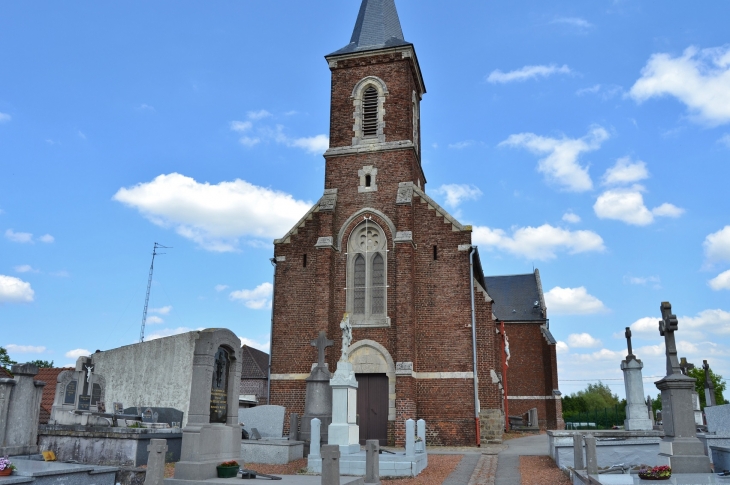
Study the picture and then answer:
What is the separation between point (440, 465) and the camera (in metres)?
15.3

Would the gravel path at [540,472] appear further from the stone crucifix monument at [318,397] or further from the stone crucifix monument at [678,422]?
the stone crucifix monument at [318,397]

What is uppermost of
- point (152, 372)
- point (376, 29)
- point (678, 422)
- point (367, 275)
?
point (376, 29)

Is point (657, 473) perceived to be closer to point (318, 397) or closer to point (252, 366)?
point (318, 397)

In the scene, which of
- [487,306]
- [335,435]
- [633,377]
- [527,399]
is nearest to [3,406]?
[335,435]

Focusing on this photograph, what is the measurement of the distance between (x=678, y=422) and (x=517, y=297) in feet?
96.7

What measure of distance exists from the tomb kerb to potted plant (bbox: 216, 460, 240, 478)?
10 centimetres

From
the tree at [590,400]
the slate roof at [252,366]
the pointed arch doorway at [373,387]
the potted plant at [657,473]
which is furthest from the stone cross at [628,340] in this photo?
the tree at [590,400]

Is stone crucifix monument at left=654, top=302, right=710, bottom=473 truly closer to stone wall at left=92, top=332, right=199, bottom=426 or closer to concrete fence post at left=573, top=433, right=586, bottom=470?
concrete fence post at left=573, top=433, right=586, bottom=470

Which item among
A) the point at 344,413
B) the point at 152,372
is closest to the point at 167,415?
the point at 152,372

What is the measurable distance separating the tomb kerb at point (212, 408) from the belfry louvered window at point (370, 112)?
12826 millimetres

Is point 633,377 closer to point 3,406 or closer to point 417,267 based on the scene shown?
point 417,267

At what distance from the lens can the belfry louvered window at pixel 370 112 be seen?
24.0m

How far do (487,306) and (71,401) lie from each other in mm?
13865

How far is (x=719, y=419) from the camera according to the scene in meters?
16.9
